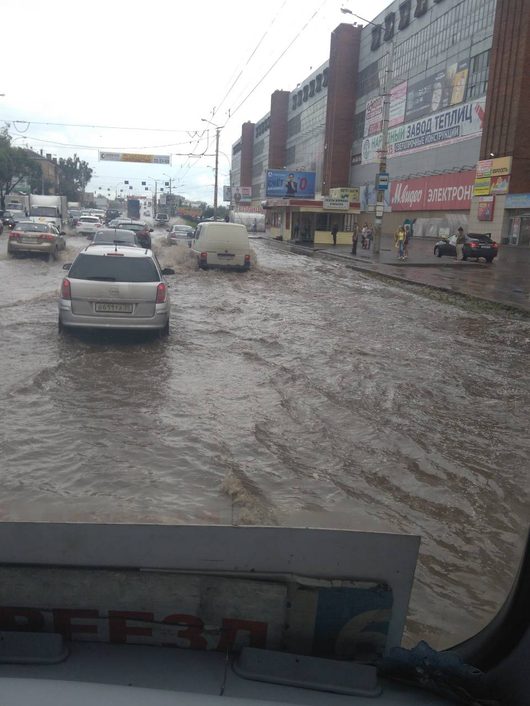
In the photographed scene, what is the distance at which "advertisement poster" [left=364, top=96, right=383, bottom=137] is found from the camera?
56312 millimetres

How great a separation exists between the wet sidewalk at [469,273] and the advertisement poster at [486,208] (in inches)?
157

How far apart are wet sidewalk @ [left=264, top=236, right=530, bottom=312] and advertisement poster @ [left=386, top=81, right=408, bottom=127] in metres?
20.1

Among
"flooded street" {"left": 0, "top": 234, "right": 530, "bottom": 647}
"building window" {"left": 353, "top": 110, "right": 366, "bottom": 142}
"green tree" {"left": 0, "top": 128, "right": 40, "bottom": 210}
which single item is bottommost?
"flooded street" {"left": 0, "top": 234, "right": 530, "bottom": 647}

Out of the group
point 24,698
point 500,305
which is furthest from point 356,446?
point 500,305

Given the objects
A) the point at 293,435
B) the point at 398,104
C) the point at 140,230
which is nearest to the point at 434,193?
the point at 398,104

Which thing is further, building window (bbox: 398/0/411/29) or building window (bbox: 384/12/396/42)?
building window (bbox: 384/12/396/42)

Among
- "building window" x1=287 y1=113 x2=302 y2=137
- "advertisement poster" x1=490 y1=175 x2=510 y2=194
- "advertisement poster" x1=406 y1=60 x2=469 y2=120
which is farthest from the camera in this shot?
"building window" x1=287 y1=113 x2=302 y2=137

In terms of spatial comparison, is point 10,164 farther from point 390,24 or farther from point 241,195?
point 390,24

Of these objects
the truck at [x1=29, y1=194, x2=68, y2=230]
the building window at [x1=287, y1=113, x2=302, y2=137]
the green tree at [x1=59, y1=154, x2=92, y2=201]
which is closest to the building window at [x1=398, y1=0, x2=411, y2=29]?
the truck at [x1=29, y1=194, x2=68, y2=230]

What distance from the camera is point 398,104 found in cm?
5353

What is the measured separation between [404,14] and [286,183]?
1805 cm

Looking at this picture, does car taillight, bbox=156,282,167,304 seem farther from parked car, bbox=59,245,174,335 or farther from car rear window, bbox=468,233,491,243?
car rear window, bbox=468,233,491,243

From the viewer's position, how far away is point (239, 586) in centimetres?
194

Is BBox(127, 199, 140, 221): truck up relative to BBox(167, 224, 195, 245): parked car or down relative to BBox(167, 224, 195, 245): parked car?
up
